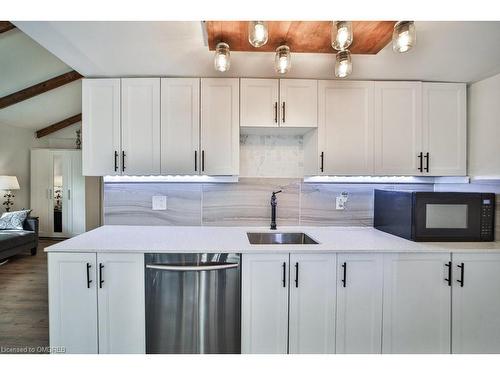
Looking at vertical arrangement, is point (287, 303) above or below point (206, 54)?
below

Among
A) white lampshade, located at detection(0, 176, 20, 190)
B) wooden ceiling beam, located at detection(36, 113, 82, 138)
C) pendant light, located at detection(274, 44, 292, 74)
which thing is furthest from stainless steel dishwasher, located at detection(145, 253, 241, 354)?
wooden ceiling beam, located at detection(36, 113, 82, 138)

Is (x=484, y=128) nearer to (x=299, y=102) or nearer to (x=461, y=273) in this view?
(x=461, y=273)

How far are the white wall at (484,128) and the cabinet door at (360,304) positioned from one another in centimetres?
117

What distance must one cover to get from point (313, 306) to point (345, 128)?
1.34 m

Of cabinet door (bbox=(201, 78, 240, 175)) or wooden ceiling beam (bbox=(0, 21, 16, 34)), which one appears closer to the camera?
cabinet door (bbox=(201, 78, 240, 175))

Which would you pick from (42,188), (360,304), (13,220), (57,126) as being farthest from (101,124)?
(57,126)

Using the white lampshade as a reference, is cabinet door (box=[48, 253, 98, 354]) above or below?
below

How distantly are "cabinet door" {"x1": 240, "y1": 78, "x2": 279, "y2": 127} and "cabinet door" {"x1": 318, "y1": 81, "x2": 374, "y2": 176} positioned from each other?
379 millimetres

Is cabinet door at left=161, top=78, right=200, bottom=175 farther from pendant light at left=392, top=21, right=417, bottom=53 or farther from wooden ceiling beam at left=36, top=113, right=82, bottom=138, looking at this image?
wooden ceiling beam at left=36, top=113, right=82, bottom=138

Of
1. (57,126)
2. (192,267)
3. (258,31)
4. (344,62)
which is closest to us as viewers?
(258,31)

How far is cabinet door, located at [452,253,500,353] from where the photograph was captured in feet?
5.25

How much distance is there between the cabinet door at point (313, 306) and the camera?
1.57m

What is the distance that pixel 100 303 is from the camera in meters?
1.55
